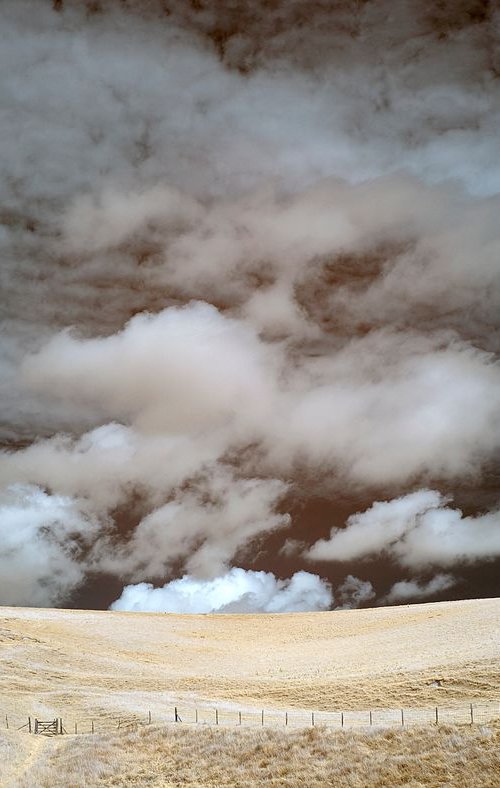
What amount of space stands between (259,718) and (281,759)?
8718 mm

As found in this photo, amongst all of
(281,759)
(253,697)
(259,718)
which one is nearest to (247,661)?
(253,697)

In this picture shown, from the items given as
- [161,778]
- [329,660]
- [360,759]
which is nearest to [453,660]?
[329,660]

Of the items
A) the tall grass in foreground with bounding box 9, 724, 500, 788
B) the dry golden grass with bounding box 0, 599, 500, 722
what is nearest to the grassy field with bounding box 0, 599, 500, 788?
the tall grass in foreground with bounding box 9, 724, 500, 788

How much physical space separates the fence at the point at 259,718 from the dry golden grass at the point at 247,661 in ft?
4.11

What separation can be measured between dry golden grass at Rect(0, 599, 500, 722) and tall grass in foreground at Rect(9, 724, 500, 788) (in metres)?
7.17

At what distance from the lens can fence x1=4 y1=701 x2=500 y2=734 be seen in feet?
118

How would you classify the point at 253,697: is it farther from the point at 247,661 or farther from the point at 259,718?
the point at 247,661

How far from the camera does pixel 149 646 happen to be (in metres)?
74.4

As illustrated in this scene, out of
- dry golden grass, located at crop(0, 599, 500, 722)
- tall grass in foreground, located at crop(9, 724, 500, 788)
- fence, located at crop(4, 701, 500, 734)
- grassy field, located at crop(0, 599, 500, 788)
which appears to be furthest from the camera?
dry golden grass, located at crop(0, 599, 500, 722)

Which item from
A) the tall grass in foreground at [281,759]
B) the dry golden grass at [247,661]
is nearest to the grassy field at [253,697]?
the tall grass in foreground at [281,759]

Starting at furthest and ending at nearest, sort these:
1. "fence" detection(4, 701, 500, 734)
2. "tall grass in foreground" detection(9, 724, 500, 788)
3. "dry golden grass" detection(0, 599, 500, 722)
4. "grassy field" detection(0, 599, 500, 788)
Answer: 1. "dry golden grass" detection(0, 599, 500, 722)
2. "fence" detection(4, 701, 500, 734)
3. "grassy field" detection(0, 599, 500, 788)
4. "tall grass in foreground" detection(9, 724, 500, 788)

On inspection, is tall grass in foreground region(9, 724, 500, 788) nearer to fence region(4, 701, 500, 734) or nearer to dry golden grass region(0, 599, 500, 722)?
fence region(4, 701, 500, 734)

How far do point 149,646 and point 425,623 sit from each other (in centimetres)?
3232

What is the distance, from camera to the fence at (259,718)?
36.1 meters
